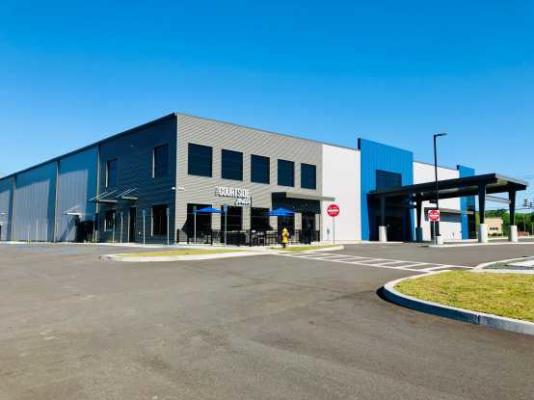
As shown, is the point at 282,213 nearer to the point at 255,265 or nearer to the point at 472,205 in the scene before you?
the point at 255,265

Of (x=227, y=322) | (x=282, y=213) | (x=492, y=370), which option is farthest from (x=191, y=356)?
(x=282, y=213)

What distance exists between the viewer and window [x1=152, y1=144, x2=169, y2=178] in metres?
32.8

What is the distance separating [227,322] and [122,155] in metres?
33.5

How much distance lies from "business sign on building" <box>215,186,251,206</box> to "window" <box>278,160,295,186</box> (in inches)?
174

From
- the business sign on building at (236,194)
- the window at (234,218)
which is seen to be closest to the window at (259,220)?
the business sign on building at (236,194)

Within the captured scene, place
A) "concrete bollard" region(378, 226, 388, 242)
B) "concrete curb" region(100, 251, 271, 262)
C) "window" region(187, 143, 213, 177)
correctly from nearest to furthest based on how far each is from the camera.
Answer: "concrete curb" region(100, 251, 271, 262) → "window" region(187, 143, 213, 177) → "concrete bollard" region(378, 226, 388, 242)

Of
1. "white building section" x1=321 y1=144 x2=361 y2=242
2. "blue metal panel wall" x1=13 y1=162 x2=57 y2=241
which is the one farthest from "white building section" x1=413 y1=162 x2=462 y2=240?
"blue metal panel wall" x1=13 y1=162 x2=57 y2=241

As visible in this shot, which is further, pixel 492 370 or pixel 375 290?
pixel 375 290

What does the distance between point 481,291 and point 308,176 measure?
32465 millimetres

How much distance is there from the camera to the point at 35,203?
52438mm

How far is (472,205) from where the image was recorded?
61.6 m

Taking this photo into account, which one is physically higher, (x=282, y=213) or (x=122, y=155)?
(x=122, y=155)

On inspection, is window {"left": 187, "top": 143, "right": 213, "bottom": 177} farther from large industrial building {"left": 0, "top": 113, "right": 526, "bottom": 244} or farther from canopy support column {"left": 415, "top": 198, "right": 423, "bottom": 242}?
canopy support column {"left": 415, "top": 198, "right": 423, "bottom": 242}

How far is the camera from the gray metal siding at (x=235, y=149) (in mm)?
31719
